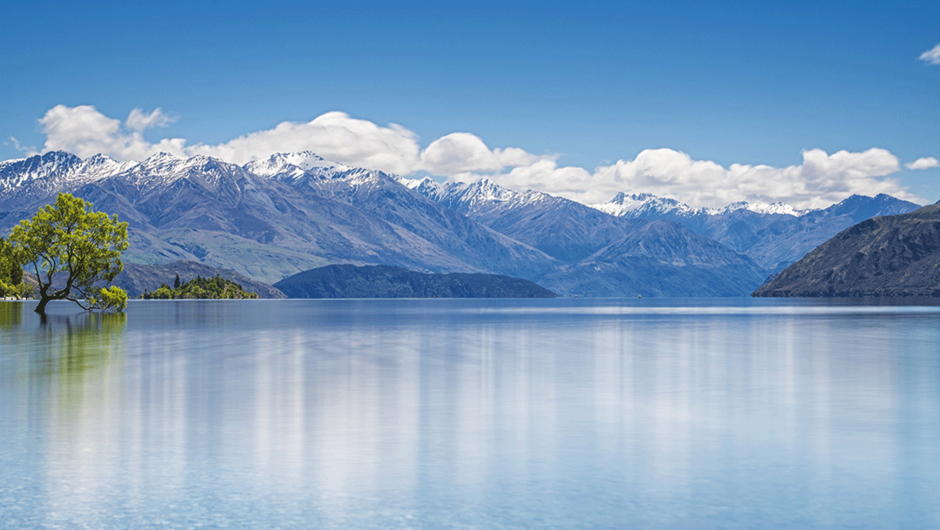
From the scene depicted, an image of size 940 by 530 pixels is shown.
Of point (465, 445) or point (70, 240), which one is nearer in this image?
point (465, 445)

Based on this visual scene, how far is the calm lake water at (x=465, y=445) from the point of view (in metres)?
19.2

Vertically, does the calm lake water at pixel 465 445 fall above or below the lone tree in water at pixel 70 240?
below

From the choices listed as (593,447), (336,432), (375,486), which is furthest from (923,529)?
(336,432)

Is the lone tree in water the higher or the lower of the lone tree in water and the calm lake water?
the higher

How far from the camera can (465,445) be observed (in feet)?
89.9

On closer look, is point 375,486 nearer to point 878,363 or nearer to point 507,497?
point 507,497

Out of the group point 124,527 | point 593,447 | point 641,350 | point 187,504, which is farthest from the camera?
point 641,350

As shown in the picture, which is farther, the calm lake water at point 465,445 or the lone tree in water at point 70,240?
the lone tree in water at point 70,240

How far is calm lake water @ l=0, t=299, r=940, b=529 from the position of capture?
19172 mm

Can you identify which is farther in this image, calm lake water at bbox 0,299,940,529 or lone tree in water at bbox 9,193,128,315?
lone tree in water at bbox 9,193,128,315

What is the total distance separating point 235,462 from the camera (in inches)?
953

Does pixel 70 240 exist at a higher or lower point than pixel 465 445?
higher

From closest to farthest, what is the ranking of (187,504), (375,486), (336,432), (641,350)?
(187,504), (375,486), (336,432), (641,350)

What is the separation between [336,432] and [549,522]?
43.3 ft
